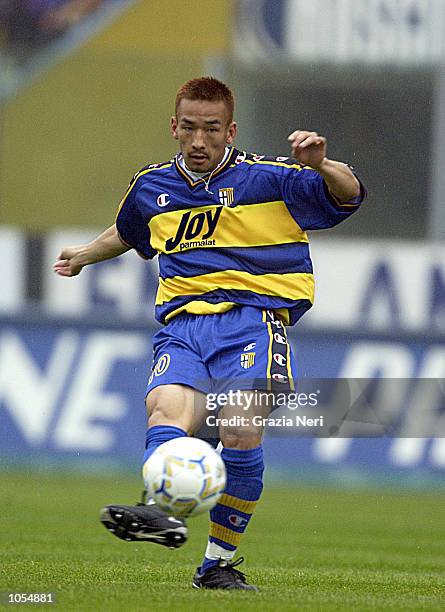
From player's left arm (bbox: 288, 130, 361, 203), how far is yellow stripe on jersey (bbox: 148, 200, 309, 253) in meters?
0.26

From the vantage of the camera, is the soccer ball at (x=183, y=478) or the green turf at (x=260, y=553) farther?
the green turf at (x=260, y=553)

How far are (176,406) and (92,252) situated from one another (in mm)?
1094

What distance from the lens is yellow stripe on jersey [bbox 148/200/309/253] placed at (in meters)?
6.16

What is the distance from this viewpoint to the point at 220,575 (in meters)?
6.15

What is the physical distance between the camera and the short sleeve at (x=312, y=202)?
6.11 m

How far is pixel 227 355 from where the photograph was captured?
6.06 m

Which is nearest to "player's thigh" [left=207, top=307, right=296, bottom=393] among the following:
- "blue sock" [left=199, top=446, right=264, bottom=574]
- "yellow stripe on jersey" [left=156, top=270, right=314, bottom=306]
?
"yellow stripe on jersey" [left=156, top=270, right=314, bottom=306]

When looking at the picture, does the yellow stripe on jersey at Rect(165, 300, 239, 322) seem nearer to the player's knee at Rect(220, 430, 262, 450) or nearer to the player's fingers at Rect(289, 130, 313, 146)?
the player's knee at Rect(220, 430, 262, 450)

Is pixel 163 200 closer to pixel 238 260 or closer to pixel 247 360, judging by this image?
pixel 238 260

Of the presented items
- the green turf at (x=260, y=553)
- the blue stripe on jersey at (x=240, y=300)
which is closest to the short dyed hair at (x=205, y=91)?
the blue stripe on jersey at (x=240, y=300)

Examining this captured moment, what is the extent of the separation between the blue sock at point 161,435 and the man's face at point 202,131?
107 centimetres

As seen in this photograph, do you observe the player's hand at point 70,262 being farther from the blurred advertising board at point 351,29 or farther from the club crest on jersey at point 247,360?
the blurred advertising board at point 351,29

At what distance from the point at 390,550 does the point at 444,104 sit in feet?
34.3

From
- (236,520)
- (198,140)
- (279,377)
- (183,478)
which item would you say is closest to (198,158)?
(198,140)
